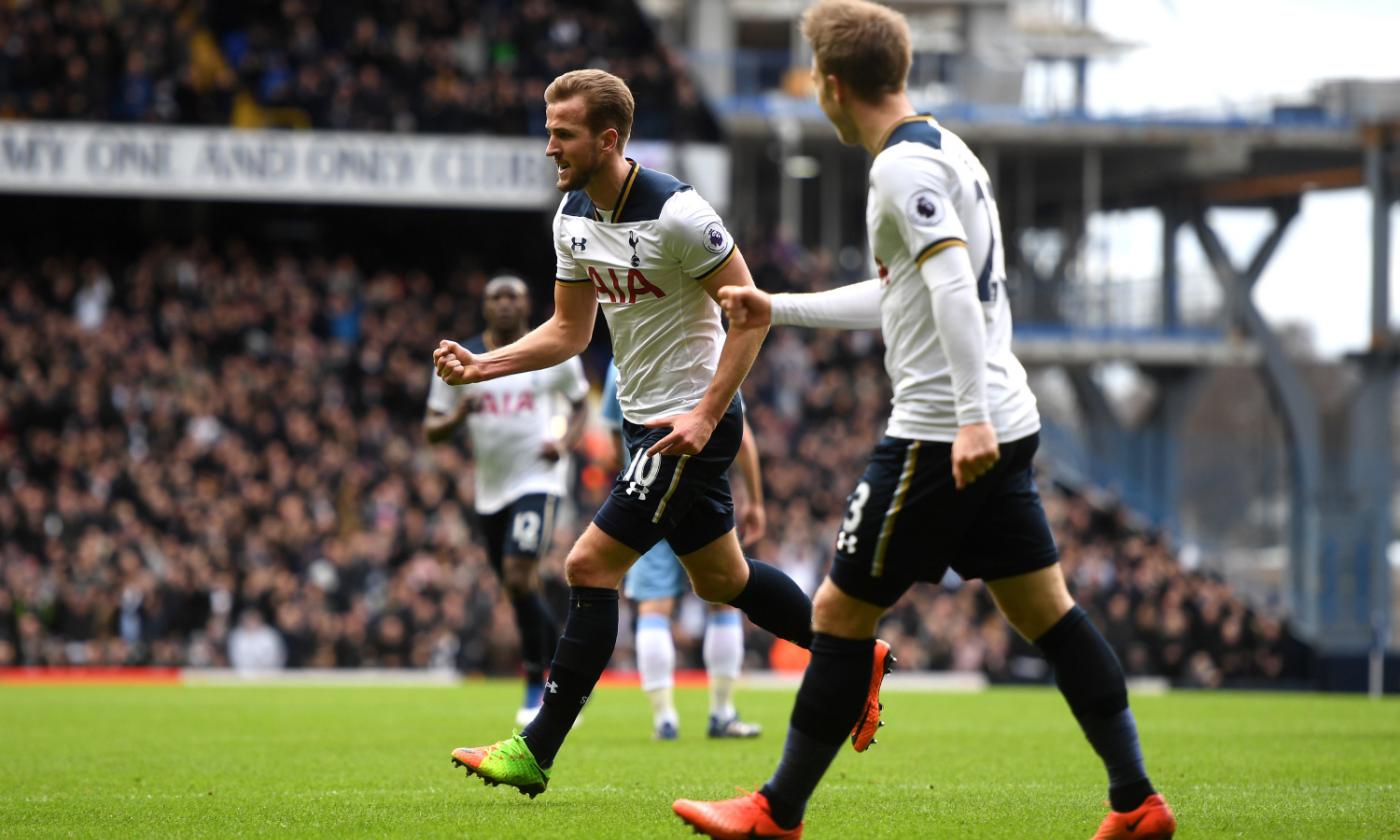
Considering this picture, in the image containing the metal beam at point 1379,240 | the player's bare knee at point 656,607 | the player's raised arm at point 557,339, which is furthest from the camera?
the metal beam at point 1379,240

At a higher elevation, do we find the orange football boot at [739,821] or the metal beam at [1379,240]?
the metal beam at [1379,240]

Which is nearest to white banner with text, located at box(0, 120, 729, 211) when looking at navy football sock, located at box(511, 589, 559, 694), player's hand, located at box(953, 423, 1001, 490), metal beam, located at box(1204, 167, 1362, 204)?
metal beam, located at box(1204, 167, 1362, 204)

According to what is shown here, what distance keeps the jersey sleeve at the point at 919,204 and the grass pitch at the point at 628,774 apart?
1.93 m

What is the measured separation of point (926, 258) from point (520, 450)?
21.0 ft

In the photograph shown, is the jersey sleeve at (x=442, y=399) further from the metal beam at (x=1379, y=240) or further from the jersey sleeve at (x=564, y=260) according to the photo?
the metal beam at (x=1379, y=240)

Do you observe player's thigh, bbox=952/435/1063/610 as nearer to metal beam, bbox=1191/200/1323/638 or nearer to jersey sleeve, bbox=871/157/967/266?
jersey sleeve, bbox=871/157/967/266

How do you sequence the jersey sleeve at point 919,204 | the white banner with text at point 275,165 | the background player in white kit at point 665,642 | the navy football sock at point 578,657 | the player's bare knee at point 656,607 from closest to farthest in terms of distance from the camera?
1. the jersey sleeve at point 919,204
2. the navy football sock at point 578,657
3. the background player in white kit at point 665,642
4. the player's bare knee at point 656,607
5. the white banner with text at point 275,165

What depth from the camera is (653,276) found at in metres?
6.51

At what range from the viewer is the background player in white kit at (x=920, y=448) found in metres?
4.98

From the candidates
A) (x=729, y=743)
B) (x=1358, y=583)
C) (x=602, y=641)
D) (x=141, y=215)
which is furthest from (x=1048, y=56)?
(x=602, y=641)

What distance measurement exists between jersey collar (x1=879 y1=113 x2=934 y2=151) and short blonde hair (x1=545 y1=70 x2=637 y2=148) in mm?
1394

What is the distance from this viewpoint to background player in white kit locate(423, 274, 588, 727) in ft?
34.5

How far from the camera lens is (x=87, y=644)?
75.1 ft

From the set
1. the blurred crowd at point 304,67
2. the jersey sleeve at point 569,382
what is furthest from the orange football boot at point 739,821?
the blurred crowd at point 304,67
